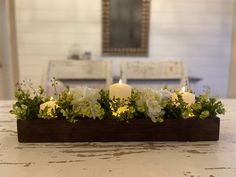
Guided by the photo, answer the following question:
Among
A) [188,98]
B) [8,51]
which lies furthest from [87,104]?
[8,51]

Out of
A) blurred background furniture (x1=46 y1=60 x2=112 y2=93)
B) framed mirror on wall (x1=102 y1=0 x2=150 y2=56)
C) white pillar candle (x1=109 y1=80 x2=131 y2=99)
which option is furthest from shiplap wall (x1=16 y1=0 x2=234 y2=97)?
white pillar candle (x1=109 y1=80 x2=131 y2=99)

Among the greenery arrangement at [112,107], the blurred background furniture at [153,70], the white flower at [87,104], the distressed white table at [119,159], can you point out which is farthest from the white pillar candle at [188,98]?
the blurred background furniture at [153,70]

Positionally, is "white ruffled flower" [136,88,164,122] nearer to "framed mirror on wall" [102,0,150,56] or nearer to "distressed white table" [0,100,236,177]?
"distressed white table" [0,100,236,177]

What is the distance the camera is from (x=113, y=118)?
0.91m

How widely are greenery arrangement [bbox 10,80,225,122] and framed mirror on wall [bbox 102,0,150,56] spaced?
213 centimetres

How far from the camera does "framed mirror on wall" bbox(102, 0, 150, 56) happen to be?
2971 millimetres

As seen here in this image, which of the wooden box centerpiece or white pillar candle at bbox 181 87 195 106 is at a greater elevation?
white pillar candle at bbox 181 87 195 106

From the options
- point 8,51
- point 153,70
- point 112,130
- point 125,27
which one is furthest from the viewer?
point 125,27

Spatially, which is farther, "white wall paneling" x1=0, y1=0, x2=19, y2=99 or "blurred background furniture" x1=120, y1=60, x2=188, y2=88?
"white wall paneling" x1=0, y1=0, x2=19, y2=99

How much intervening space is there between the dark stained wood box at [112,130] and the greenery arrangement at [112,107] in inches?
0.7

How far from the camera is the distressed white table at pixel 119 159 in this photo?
2.41 ft

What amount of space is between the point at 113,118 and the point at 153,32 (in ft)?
7.52

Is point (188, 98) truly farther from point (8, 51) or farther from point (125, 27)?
point (8, 51)

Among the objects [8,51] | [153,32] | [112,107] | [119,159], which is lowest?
[119,159]
